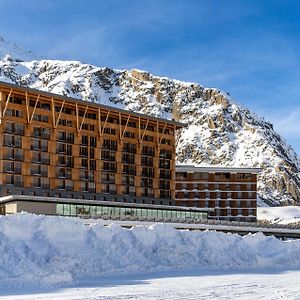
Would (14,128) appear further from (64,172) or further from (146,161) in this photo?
(146,161)

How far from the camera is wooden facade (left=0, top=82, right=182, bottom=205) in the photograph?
250 ft

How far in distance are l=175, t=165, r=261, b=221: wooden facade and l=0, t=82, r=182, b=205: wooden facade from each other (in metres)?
17.1

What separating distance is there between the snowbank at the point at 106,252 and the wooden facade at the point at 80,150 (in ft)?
166

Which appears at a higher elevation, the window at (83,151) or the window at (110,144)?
the window at (110,144)

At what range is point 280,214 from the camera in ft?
486

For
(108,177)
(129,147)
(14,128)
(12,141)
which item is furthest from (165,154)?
(12,141)

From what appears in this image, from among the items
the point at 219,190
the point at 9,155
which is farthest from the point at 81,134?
the point at 219,190

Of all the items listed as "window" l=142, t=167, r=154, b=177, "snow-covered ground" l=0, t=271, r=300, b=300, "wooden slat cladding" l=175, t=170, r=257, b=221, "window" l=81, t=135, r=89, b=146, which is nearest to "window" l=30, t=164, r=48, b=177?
"window" l=81, t=135, r=89, b=146

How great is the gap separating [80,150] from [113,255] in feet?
204

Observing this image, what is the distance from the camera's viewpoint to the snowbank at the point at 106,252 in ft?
63.9

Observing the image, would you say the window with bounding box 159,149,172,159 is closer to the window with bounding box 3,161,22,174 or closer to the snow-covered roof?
the snow-covered roof

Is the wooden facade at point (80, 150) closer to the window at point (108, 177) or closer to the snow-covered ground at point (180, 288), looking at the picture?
the window at point (108, 177)

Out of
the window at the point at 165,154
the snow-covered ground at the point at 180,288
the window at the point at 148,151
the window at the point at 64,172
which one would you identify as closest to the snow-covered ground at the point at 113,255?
the snow-covered ground at the point at 180,288

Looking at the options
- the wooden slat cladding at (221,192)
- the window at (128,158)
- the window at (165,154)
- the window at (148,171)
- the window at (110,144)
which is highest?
the window at (110,144)
